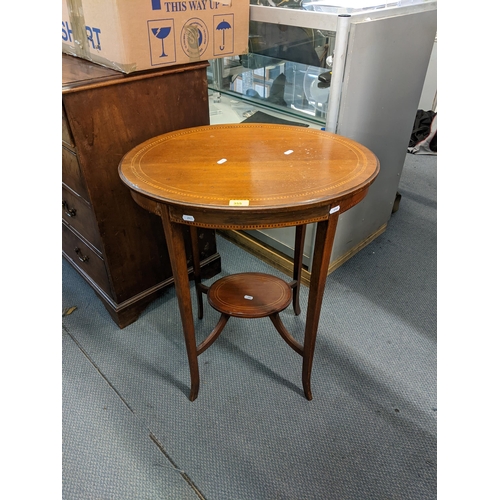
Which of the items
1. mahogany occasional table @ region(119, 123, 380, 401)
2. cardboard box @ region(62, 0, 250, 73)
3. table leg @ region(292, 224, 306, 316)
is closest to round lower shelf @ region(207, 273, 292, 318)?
mahogany occasional table @ region(119, 123, 380, 401)

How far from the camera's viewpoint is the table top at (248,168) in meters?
0.97

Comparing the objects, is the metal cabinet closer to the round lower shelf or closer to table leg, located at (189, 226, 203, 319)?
the round lower shelf

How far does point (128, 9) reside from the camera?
47.8 inches

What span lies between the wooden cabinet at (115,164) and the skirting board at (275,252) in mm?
559

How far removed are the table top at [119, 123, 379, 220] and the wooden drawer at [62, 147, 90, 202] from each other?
292mm

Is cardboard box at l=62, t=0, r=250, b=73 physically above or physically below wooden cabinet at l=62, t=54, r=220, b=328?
above

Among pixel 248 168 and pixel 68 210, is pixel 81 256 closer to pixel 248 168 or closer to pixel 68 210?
pixel 68 210

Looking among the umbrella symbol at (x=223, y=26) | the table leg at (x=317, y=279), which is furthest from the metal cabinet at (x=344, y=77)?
the table leg at (x=317, y=279)

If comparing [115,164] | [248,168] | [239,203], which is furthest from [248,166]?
[115,164]

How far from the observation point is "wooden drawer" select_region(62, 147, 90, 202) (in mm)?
1372

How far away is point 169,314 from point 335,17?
55.9 inches

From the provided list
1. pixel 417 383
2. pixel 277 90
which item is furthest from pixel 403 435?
pixel 277 90

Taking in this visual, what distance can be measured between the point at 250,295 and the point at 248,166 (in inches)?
23.6

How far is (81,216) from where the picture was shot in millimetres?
1591
